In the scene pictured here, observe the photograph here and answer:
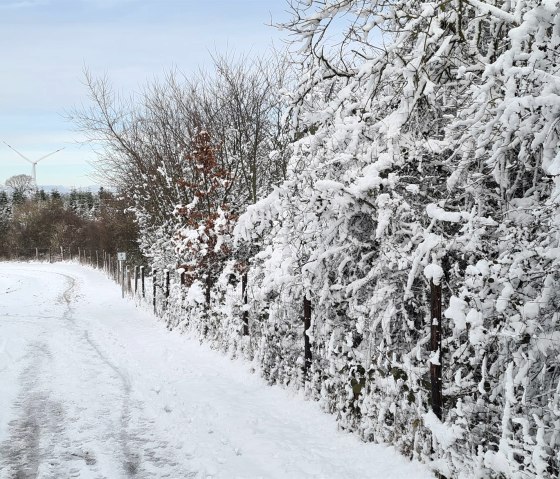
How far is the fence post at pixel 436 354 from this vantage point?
483 cm

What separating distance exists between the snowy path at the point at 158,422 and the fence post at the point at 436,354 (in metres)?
0.60

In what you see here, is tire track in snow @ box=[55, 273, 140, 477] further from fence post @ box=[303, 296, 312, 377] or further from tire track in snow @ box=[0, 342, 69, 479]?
fence post @ box=[303, 296, 312, 377]

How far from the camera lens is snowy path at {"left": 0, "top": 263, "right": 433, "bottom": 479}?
5.32 m

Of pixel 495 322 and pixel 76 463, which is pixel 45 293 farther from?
pixel 495 322

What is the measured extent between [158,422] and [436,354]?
3713 mm

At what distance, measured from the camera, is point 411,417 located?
5.22 m

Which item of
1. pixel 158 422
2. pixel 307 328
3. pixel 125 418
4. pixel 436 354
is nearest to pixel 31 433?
pixel 125 418

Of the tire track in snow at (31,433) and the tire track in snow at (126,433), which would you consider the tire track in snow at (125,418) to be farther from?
the tire track in snow at (31,433)

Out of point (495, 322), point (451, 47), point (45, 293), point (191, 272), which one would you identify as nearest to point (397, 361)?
point (495, 322)

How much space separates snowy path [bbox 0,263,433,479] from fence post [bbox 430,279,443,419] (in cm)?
60

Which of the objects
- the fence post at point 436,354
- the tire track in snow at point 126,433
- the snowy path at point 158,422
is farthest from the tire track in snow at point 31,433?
the fence post at point 436,354

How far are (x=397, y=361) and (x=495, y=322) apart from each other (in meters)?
1.35

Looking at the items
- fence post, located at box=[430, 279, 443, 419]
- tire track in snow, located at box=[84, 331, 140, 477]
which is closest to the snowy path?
tire track in snow, located at box=[84, 331, 140, 477]

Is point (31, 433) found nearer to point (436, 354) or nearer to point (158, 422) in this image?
point (158, 422)
